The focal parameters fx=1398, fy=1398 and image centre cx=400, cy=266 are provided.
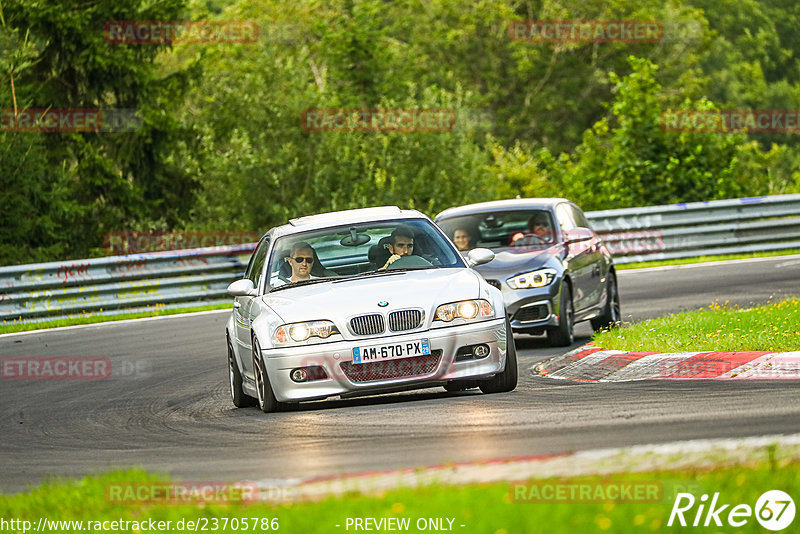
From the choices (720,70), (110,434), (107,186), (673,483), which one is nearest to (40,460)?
(110,434)

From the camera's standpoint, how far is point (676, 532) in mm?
4938

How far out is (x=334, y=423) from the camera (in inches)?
359

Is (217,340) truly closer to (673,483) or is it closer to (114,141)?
(673,483)

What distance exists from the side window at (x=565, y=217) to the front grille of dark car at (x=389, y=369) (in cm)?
576

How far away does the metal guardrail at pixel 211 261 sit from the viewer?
21469 millimetres

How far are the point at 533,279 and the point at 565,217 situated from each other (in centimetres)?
176

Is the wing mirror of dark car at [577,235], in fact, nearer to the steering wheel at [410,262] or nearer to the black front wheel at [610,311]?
the black front wheel at [610,311]

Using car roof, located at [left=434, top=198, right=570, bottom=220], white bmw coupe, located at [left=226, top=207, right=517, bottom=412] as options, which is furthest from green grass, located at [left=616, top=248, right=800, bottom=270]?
white bmw coupe, located at [left=226, top=207, right=517, bottom=412]

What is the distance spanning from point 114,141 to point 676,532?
3297 centimetres

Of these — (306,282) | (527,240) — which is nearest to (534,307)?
(527,240)

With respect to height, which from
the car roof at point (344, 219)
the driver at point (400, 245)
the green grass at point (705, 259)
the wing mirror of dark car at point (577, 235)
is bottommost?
the green grass at point (705, 259)

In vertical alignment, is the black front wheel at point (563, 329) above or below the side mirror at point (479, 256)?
below

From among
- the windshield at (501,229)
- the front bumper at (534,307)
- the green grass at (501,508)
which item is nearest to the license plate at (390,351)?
the green grass at (501,508)

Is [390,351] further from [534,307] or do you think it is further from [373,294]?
[534,307]
